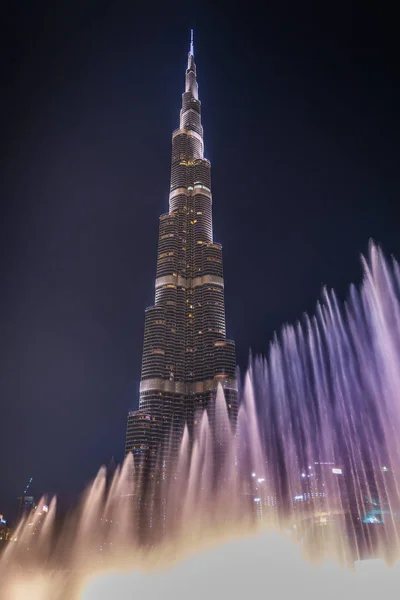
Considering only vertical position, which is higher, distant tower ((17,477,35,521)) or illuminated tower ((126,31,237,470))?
illuminated tower ((126,31,237,470))

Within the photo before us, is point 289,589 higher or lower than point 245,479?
lower

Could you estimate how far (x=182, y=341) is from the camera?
168125mm

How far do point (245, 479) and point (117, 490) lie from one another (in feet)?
171

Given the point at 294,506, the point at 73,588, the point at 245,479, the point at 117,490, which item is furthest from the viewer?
the point at 117,490

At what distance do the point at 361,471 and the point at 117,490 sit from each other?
76.9 meters

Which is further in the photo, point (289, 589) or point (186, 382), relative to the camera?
point (186, 382)

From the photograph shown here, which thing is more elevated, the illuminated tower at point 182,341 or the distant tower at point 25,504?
the illuminated tower at point 182,341

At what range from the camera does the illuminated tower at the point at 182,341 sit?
147750 mm

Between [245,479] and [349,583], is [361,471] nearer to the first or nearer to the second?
[245,479]

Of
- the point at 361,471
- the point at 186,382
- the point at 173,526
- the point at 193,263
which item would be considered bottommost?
the point at 173,526

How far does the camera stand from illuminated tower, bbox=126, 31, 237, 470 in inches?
5817

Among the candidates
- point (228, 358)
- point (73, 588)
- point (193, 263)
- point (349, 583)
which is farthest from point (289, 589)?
point (193, 263)

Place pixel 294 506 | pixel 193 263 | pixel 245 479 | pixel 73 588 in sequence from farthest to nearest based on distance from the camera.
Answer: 1. pixel 193 263
2. pixel 245 479
3. pixel 294 506
4. pixel 73 588

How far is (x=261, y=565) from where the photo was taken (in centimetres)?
3170
